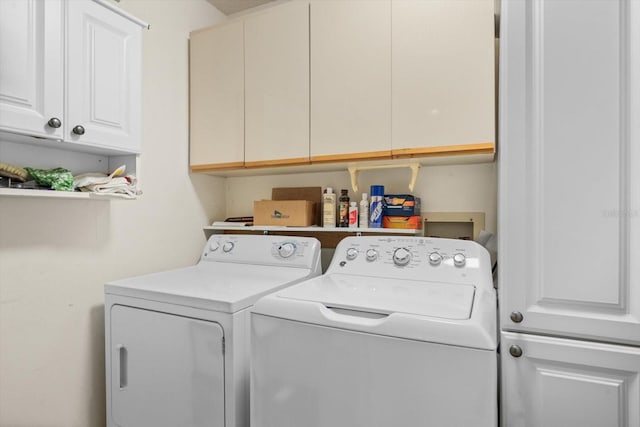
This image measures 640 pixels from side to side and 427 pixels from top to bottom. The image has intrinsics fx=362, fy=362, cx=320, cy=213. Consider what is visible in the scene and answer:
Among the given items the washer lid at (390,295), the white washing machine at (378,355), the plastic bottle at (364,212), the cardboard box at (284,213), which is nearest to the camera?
the white washing machine at (378,355)

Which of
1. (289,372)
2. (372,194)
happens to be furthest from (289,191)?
(289,372)

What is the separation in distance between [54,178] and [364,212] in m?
1.43

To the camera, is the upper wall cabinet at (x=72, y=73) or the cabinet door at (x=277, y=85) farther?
the cabinet door at (x=277, y=85)

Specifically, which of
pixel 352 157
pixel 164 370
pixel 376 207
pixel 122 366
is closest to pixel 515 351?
Answer: pixel 376 207

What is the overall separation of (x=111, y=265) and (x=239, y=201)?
0.95m

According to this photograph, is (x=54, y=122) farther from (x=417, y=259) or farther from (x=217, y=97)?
(x=417, y=259)

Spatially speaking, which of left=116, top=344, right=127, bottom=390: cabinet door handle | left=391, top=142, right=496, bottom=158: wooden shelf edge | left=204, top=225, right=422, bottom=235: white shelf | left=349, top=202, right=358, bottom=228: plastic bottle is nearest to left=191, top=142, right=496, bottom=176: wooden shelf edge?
left=391, top=142, right=496, bottom=158: wooden shelf edge

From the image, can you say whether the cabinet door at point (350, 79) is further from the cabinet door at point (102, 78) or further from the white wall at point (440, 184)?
the cabinet door at point (102, 78)

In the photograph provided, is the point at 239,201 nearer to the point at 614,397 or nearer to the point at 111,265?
the point at 111,265

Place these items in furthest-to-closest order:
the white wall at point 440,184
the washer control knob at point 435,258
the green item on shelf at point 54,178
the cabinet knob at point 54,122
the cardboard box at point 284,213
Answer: the cardboard box at point 284,213, the white wall at point 440,184, the washer control knob at point 435,258, the green item on shelf at point 54,178, the cabinet knob at point 54,122

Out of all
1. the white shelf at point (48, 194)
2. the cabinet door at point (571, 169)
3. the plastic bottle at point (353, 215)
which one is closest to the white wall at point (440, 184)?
the plastic bottle at point (353, 215)

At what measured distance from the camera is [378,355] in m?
1.07

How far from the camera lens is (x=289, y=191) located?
2.33 meters

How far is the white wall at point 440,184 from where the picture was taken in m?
1.87
